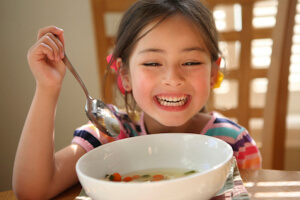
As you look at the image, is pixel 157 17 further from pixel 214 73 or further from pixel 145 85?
pixel 214 73

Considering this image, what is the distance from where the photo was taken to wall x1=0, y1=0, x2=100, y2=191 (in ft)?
7.02

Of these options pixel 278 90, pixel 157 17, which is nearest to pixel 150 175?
pixel 157 17

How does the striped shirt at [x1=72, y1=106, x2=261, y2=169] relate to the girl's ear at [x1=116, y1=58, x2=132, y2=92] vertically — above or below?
below

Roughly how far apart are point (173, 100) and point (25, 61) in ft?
4.82

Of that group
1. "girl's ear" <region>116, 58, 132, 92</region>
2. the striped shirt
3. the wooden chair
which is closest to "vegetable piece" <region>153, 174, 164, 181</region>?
the striped shirt

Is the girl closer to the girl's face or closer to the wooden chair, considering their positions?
the girl's face

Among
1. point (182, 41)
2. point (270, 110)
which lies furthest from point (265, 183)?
point (270, 110)

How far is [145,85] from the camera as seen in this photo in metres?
1.00

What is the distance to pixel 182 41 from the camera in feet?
3.15

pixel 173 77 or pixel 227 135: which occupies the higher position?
pixel 173 77

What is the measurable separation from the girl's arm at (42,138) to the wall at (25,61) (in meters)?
1.39

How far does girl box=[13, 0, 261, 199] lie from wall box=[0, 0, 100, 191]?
1.11 metres

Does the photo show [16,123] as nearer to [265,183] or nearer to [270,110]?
[270,110]

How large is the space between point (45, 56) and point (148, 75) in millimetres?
296
